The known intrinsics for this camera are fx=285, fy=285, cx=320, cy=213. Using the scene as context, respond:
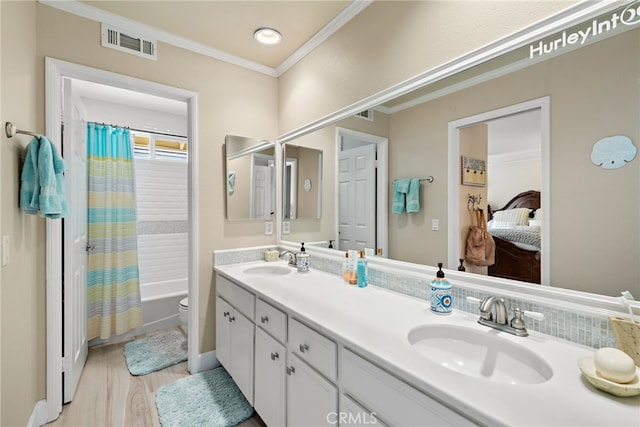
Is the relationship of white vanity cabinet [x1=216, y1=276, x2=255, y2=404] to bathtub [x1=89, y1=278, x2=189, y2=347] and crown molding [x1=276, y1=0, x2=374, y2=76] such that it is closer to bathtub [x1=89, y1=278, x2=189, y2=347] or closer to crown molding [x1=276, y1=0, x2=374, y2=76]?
bathtub [x1=89, y1=278, x2=189, y2=347]

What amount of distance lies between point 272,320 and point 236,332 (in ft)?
1.84

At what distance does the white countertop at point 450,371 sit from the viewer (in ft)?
2.09

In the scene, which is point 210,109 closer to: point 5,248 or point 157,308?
point 5,248

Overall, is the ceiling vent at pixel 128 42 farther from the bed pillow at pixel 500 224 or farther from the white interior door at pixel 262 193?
the bed pillow at pixel 500 224

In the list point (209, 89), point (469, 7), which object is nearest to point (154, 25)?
point (209, 89)

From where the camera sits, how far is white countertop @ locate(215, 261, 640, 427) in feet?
2.09

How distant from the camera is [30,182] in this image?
1408 millimetres

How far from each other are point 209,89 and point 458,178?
1.96 metres

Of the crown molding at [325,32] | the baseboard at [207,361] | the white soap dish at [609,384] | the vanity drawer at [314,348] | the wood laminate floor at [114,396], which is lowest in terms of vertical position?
the wood laminate floor at [114,396]

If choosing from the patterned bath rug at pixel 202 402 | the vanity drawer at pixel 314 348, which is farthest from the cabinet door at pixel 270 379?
the patterned bath rug at pixel 202 402

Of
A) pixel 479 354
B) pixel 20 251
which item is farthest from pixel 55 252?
pixel 479 354

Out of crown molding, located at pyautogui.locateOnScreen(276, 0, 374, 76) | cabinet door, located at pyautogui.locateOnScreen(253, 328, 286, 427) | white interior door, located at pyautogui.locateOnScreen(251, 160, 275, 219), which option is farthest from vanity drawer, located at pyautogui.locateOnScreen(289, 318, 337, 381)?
crown molding, located at pyautogui.locateOnScreen(276, 0, 374, 76)

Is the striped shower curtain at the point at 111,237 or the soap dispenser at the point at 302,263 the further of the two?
the striped shower curtain at the point at 111,237

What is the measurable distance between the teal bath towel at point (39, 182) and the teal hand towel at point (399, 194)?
1.74m
